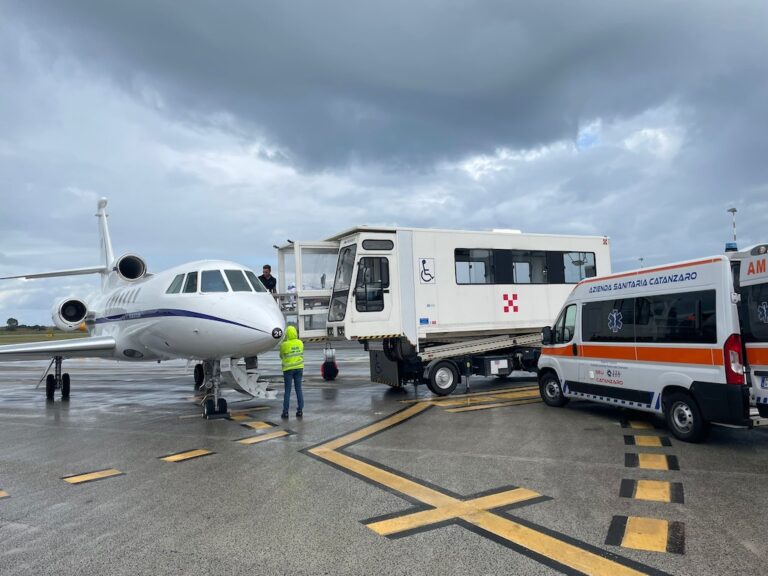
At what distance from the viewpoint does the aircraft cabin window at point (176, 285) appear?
10.8 metres

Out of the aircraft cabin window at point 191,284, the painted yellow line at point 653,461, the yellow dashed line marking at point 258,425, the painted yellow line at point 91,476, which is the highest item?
the aircraft cabin window at point 191,284

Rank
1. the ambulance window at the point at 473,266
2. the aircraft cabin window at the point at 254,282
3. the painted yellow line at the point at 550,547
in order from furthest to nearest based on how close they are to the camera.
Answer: the ambulance window at the point at 473,266 → the aircraft cabin window at the point at 254,282 → the painted yellow line at the point at 550,547

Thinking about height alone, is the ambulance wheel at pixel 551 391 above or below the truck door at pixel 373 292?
below

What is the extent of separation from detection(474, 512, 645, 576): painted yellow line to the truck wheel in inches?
304

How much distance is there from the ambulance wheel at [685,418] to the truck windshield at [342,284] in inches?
277

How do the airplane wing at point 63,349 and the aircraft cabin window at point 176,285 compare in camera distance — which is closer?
the aircraft cabin window at point 176,285

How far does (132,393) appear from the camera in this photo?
16.1m

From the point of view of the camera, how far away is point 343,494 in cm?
564

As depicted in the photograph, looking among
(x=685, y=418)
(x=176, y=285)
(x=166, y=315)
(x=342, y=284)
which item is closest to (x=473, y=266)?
(x=342, y=284)

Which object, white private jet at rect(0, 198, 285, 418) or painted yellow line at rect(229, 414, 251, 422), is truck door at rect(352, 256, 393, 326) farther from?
painted yellow line at rect(229, 414, 251, 422)

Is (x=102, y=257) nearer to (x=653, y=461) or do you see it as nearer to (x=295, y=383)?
(x=295, y=383)

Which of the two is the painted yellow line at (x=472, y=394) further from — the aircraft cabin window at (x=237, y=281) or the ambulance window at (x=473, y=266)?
the aircraft cabin window at (x=237, y=281)

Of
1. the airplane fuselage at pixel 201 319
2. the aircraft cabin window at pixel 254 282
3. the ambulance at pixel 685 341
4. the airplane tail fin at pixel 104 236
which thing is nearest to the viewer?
the ambulance at pixel 685 341

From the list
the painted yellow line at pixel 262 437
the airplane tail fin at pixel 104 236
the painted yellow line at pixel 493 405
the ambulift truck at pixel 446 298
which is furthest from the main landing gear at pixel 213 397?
the airplane tail fin at pixel 104 236
